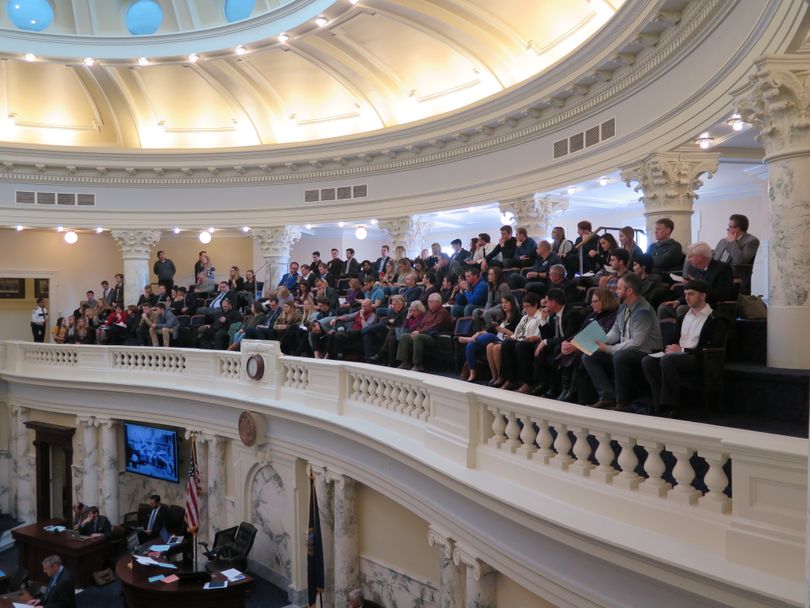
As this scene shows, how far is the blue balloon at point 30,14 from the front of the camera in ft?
58.3

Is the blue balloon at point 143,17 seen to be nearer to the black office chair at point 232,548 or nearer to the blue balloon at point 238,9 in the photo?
the blue balloon at point 238,9

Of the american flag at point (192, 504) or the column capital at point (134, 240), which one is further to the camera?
the column capital at point (134, 240)

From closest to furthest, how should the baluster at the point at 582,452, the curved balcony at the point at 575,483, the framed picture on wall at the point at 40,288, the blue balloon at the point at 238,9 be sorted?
the curved balcony at the point at 575,483
the baluster at the point at 582,452
the blue balloon at the point at 238,9
the framed picture on wall at the point at 40,288

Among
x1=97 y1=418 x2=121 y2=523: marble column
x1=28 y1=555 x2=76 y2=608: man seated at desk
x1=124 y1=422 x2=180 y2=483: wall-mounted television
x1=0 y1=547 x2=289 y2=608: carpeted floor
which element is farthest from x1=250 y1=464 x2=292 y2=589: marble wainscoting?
x1=97 y1=418 x2=121 y2=523: marble column

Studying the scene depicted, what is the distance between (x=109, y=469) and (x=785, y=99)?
1446 centimetres

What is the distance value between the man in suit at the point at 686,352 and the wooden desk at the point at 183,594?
7.63 metres

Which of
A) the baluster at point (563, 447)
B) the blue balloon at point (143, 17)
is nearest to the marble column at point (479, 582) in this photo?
the baluster at point (563, 447)

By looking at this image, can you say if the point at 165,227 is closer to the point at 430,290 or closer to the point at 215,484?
the point at 215,484

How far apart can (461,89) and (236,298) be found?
7121mm

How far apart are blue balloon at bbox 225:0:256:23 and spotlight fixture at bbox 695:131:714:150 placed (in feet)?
40.3

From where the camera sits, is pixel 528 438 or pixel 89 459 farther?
pixel 89 459

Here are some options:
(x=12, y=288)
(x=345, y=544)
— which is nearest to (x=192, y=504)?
(x=345, y=544)

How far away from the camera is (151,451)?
14.9 m

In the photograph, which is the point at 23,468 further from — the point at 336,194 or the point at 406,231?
the point at 406,231
